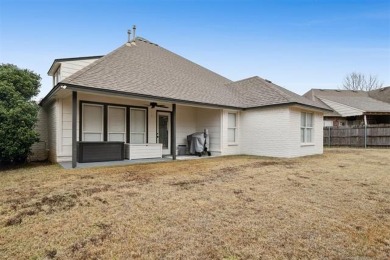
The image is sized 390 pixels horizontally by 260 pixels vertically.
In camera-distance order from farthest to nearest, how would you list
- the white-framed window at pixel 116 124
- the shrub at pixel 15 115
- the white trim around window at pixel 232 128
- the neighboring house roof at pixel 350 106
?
the neighboring house roof at pixel 350 106, the white trim around window at pixel 232 128, the white-framed window at pixel 116 124, the shrub at pixel 15 115

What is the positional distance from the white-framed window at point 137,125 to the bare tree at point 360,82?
45438 mm

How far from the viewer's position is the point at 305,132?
12.5 meters

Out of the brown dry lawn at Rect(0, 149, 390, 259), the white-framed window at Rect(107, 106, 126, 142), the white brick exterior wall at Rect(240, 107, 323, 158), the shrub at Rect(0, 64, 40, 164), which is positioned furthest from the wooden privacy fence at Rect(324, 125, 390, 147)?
the shrub at Rect(0, 64, 40, 164)

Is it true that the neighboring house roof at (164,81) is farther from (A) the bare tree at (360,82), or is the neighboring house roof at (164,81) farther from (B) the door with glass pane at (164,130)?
(A) the bare tree at (360,82)

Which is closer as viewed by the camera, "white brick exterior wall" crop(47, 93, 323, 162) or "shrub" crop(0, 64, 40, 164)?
"shrub" crop(0, 64, 40, 164)

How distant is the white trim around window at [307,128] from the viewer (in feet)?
40.5

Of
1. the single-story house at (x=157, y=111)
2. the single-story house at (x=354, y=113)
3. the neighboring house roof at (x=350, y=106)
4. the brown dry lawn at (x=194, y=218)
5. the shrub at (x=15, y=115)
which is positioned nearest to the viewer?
the brown dry lawn at (x=194, y=218)

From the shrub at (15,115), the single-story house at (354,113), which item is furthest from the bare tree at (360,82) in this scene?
the shrub at (15,115)

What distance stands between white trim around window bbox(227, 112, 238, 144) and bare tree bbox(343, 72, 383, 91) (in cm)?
4098

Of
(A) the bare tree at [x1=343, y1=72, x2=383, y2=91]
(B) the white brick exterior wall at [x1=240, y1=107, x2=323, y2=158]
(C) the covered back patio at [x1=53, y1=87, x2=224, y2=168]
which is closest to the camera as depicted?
(C) the covered back patio at [x1=53, y1=87, x2=224, y2=168]

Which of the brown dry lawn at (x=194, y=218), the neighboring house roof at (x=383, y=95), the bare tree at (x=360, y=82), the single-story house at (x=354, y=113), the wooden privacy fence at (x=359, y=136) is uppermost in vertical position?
the bare tree at (x=360, y=82)

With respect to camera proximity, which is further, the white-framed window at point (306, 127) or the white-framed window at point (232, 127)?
the white-framed window at point (232, 127)

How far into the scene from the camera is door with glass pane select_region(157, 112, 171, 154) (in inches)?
473

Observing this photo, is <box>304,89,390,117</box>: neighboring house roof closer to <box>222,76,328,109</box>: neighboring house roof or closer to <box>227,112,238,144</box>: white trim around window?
<box>222,76,328,109</box>: neighboring house roof
